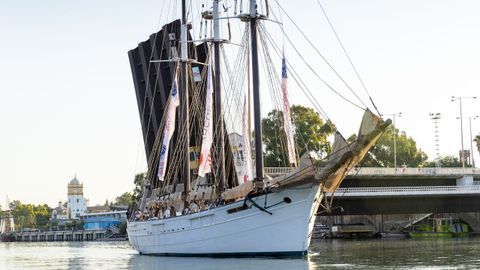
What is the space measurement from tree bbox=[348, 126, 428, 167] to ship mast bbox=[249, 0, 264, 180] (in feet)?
216

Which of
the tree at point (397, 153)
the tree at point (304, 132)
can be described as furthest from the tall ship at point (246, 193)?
the tree at point (397, 153)

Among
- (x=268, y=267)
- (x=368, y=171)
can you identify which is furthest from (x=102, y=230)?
(x=268, y=267)

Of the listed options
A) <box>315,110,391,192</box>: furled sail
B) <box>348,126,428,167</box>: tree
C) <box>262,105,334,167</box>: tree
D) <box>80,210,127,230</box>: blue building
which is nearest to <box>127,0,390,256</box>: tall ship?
<box>315,110,391,192</box>: furled sail

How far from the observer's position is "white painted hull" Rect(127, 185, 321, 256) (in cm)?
3712

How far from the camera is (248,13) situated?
41094 mm

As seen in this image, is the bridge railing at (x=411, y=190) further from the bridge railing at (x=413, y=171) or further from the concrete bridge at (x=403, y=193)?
the bridge railing at (x=413, y=171)

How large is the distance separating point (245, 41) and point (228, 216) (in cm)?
1064

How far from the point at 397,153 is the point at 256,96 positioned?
76975 mm

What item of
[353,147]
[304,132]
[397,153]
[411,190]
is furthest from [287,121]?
[397,153]

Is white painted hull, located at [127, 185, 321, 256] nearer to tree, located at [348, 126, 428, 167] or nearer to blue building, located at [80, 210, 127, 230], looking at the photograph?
tree, located at [348, 126, 428, 167]

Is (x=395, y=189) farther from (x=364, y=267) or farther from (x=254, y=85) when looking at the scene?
(x=364, y=267)

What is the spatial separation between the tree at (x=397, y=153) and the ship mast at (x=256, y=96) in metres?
65.7

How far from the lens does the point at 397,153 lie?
113 meters

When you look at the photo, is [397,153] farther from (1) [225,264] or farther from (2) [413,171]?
(1) [225,264]
